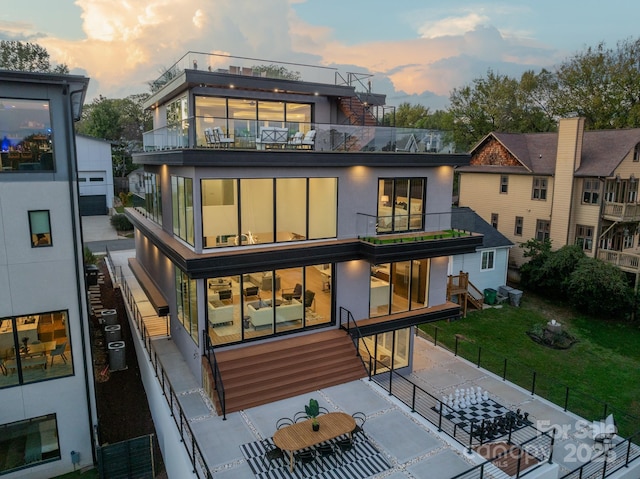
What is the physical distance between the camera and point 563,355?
66.4ft

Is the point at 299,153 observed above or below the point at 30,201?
above

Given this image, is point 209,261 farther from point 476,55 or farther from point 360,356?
point 476,55

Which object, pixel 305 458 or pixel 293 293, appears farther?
pixel 293 293

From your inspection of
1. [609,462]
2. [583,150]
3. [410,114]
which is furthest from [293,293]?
[410,114]

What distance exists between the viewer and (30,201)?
11.1 m

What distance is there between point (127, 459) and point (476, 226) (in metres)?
22.4

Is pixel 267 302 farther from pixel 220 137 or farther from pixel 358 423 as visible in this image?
pixel 220 137

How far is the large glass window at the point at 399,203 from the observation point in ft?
51.3

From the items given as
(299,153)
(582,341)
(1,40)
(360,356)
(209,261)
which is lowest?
(582,341)

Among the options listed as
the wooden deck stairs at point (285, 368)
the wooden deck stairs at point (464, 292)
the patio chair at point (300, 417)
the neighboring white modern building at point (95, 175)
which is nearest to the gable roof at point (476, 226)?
the wooden deck stairs at point (464, 292)

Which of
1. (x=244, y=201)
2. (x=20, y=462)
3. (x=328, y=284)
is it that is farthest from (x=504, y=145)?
(x=20, y=462)

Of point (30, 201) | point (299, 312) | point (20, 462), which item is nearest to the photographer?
point (30, 201)

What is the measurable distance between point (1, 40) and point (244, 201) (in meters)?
61.0

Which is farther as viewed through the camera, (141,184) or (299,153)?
→ (141,184)
